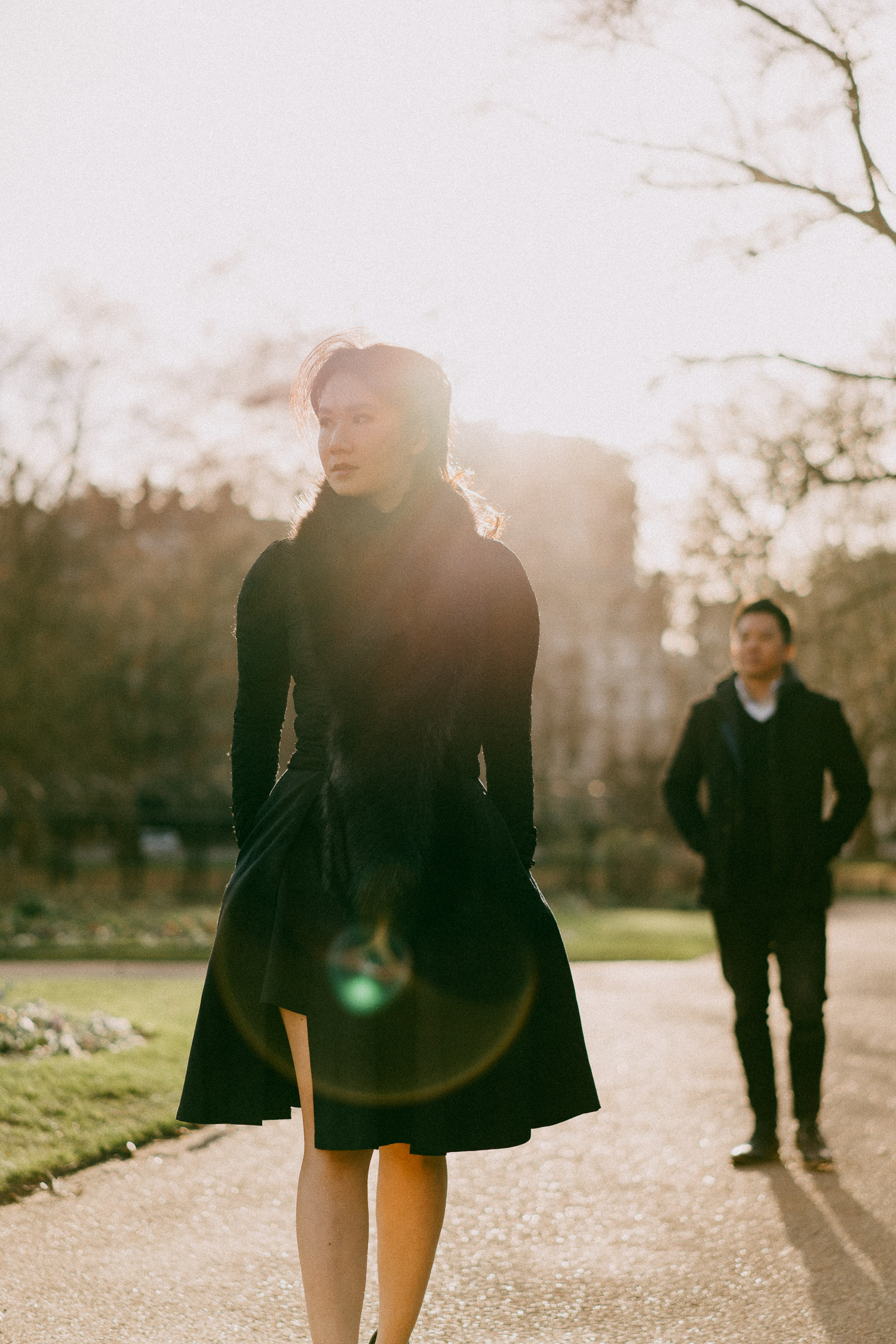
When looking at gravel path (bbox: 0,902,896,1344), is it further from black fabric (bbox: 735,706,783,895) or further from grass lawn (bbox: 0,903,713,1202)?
black fabric (bbox: 735,706,783,895)

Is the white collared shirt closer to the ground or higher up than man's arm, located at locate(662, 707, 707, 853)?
higher up

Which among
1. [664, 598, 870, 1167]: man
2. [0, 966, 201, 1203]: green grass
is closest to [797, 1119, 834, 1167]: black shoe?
[664, 598, 870, 1167]: man

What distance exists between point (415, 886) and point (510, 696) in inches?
18.1

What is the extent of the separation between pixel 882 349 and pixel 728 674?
267 inches

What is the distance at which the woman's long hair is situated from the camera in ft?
9.32

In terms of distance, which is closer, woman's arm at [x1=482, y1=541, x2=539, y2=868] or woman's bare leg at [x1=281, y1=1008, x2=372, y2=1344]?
woman's bare leg at [x1=281, y1=1008, x2=372, y2=1344]

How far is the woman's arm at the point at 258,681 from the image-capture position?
109 inches

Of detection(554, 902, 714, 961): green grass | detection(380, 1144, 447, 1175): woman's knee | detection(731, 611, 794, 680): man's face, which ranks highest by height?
detection(731, 611, 794, 680): man's face

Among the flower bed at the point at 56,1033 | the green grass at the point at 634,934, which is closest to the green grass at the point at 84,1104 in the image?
the flower bed at the point at 56,1033

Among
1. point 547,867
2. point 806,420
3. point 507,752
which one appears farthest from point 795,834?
point 547,867

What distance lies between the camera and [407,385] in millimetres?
2855

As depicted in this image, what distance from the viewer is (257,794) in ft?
9.28

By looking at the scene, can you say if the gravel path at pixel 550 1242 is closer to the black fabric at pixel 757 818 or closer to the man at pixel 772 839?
the man at pixel 772 839

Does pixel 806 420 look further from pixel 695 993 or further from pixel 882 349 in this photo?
pixel 695 993
